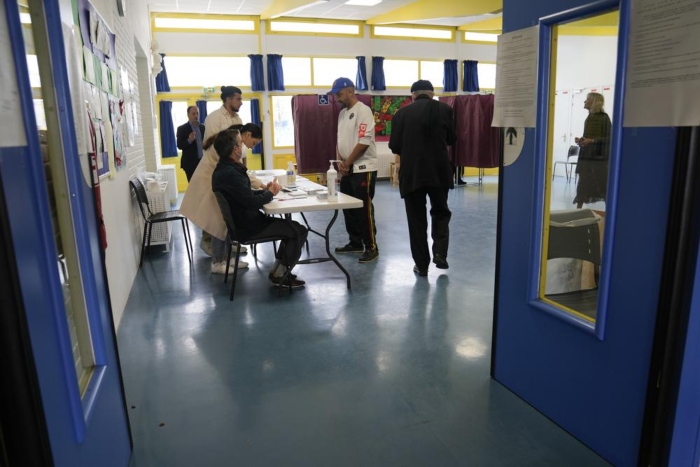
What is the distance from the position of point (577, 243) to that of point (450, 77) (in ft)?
33.5

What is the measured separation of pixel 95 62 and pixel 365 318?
7.53 feet

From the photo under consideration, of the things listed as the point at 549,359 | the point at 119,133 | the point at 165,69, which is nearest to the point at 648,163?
the point at 549,359

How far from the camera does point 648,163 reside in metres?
1.57

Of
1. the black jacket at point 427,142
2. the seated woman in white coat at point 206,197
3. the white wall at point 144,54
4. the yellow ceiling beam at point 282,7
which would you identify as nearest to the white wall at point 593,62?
the black jacket at point 427,142

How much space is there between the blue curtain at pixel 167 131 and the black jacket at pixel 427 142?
6949mm

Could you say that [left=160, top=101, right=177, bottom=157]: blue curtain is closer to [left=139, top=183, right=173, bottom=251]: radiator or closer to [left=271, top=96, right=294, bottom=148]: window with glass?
[left=271, top=96, right=294, bottom=148]: window with glass

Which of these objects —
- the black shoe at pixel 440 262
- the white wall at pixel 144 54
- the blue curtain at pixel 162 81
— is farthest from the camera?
the blue curtain at pixel 162 81

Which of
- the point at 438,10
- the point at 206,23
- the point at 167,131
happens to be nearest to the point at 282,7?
the point at 206,23

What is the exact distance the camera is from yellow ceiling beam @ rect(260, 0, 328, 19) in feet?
26.2

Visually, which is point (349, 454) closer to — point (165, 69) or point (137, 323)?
point (137, 323)

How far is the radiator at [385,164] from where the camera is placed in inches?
444

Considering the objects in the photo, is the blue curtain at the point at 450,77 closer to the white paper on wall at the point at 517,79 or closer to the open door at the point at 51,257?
the white paper on wall at the point at 517,79

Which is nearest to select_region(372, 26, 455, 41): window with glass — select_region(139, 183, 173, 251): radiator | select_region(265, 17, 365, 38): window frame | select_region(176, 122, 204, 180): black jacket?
select_region(265, 17, 365, 38): window frame

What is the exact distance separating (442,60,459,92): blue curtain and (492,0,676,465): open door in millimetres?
9545
